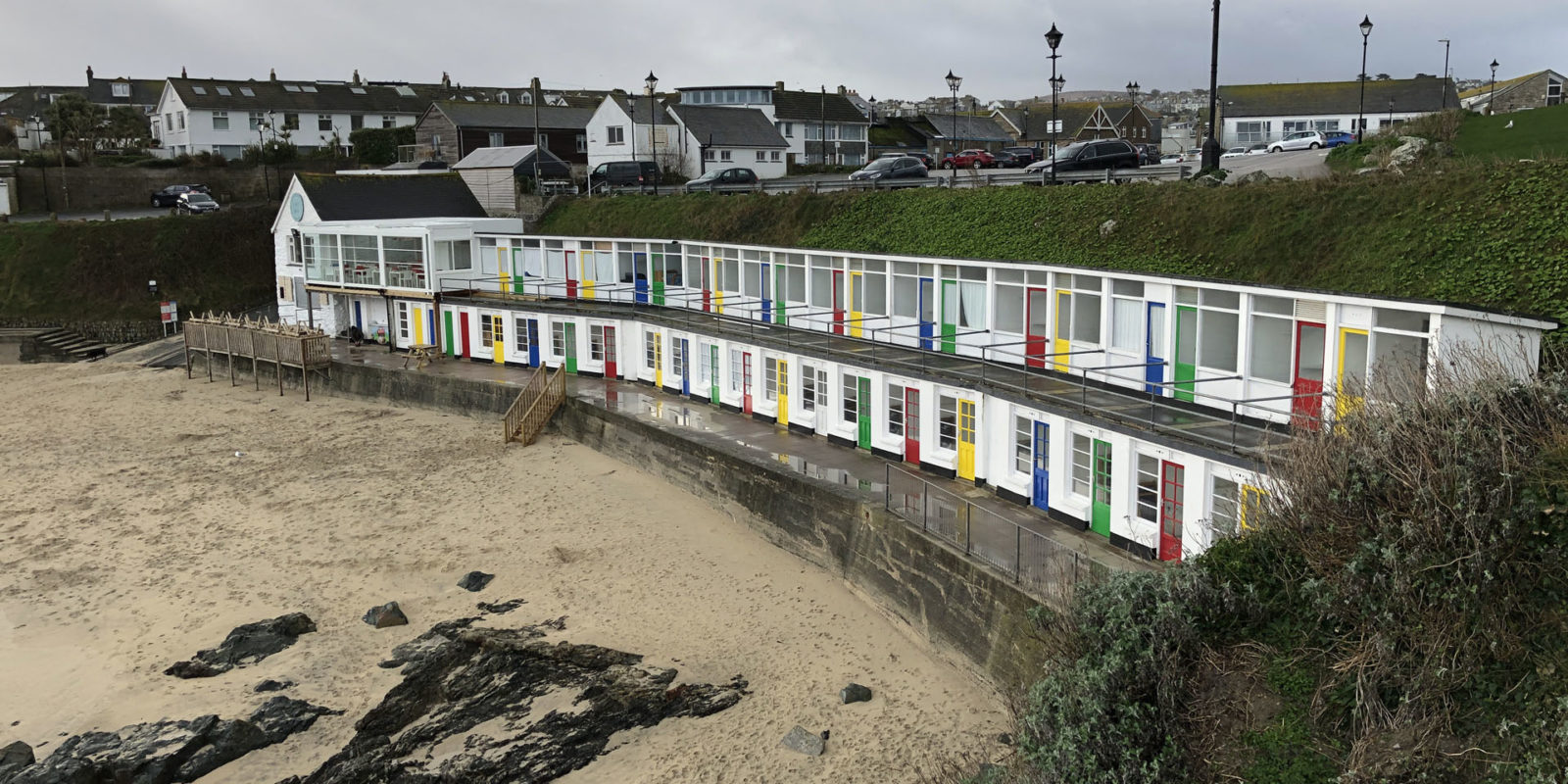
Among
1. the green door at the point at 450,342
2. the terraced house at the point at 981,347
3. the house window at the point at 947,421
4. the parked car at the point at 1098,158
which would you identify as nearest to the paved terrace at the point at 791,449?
the terraced house at the point at 981,347

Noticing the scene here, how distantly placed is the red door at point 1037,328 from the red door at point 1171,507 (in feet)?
17.6

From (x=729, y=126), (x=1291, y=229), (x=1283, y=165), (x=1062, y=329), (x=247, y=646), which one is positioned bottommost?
(x=247, y=646)

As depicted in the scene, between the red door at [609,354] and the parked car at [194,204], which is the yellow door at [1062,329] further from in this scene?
the parked car at [194,204]

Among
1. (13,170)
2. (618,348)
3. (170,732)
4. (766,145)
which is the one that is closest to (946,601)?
(170,732)

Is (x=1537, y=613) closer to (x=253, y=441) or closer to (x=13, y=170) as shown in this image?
(x=253, y=441)

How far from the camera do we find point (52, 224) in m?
47.7

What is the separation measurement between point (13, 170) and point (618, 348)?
137ft

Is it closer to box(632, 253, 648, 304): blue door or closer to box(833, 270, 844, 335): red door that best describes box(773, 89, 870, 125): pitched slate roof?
box(632, 253, 648, 304): blue door

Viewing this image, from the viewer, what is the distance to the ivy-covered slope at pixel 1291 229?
15.7 meters

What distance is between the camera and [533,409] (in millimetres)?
28703

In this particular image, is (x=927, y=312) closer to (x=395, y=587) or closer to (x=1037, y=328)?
(x=1037, y=328)

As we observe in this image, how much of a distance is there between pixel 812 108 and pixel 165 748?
55267 millimetres

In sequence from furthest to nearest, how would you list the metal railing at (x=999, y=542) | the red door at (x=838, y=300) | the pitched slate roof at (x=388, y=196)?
the pitched slate roof at (x=388, y=196)
the red door at (x=838, y=300)
the metal railing at (x=999, y=542)

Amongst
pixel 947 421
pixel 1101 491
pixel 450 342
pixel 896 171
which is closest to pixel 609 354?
pixel 450 342
